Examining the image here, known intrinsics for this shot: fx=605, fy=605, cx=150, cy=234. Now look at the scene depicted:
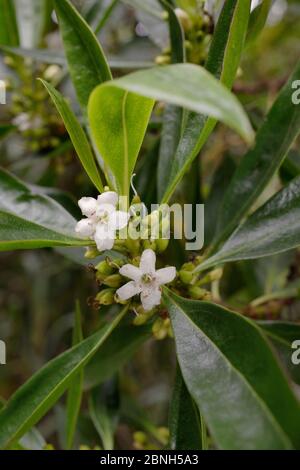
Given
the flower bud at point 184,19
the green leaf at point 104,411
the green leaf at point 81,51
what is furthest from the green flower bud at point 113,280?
the flower bud at point 184,19

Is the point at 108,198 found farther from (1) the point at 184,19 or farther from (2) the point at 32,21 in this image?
(2) the point at 32,21

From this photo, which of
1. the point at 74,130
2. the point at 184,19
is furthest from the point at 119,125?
the point at 184,19

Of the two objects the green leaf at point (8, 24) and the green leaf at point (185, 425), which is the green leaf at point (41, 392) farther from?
the green leaf at point (8, 24)

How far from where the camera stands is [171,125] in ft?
4.23

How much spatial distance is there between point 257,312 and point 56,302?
119 cm

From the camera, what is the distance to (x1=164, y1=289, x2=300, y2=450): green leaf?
28.8 inches

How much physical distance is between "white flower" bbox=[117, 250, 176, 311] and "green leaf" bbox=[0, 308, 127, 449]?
9cm

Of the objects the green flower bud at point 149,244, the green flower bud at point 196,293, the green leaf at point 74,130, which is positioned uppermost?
the green leaf at point 74,130

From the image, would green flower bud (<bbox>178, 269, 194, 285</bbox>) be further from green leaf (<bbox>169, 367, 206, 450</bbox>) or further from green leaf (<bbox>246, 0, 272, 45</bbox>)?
green leaf (<bbox>246, 0, 272, 45</bbox>)

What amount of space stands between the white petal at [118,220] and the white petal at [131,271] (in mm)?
74

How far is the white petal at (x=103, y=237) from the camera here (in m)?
0.97

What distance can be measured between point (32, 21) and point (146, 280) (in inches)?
48.6
